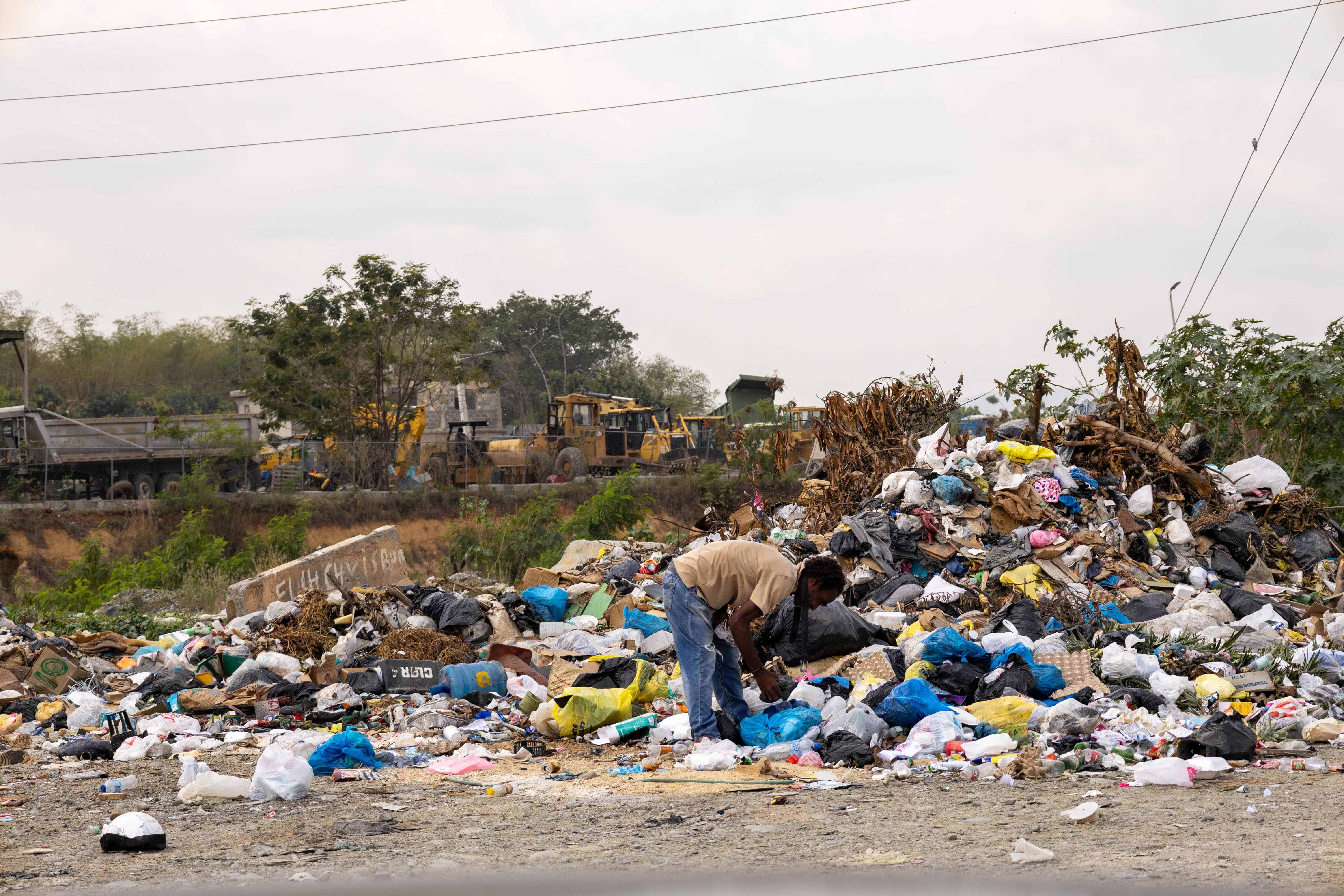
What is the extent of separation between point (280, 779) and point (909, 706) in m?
2.93

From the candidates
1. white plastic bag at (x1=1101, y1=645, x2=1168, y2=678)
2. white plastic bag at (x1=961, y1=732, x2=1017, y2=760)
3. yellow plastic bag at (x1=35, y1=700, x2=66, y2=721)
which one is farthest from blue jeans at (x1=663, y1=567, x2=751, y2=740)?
yellow plastic bag at (x1=35, y1=700, x2=66, y2=721)

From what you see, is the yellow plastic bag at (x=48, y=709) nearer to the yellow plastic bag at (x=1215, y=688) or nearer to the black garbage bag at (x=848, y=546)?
the black garbage bag at (x=848, y=546)

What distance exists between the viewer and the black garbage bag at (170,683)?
727 cm

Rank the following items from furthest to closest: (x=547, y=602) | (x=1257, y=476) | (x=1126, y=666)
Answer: (x=1257, y=476) → (x=547, y=602) → (x=1126, y=666)

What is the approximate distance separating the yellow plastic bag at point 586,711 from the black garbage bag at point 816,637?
130 centimetres

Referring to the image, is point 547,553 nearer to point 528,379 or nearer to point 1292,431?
point 1292,431

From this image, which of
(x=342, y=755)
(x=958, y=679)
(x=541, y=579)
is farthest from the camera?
(x=541, y=579)

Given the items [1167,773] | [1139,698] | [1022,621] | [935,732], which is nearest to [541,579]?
[1022,621]

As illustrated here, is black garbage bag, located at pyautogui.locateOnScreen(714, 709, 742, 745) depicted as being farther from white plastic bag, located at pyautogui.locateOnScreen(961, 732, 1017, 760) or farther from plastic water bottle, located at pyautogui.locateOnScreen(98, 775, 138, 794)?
plastic water bottle, located at pyautogui.locateOnScreen(98, 775, 138, 794)

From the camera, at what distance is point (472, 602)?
28.9 ft

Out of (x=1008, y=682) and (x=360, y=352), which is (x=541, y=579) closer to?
(x=1008, y=682)

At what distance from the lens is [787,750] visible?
5160 mm

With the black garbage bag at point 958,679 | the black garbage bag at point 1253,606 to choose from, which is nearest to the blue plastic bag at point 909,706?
the black garbage bag at point 958,679

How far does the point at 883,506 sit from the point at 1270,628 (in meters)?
3.41
